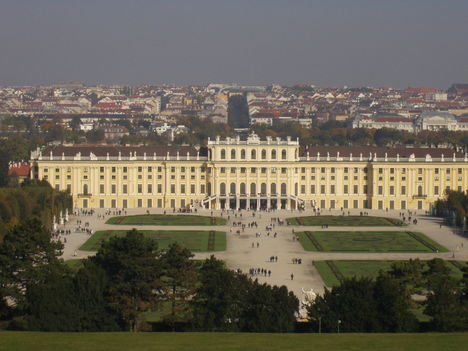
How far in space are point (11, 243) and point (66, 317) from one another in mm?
6052

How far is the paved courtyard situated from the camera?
62.0m

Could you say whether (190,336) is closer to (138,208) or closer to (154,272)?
(154,272)

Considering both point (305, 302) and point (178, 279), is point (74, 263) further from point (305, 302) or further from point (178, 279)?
point (305, 302)

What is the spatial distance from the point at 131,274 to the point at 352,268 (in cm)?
1851

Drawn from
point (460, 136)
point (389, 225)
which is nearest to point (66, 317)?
point (389, 225)

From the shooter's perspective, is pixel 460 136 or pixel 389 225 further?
pixel 460 136

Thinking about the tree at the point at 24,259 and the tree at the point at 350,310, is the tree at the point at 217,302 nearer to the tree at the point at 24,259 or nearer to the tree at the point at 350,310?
the tree at the point at 350,310

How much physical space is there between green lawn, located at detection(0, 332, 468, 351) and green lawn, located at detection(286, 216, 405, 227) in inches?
1682

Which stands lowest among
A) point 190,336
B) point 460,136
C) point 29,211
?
point 190,336

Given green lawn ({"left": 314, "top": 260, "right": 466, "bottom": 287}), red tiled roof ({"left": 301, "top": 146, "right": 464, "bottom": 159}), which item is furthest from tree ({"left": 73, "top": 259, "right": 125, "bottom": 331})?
red tiled roof ({"left": 301, "top": 146, "right": 464, "bottom": 159})

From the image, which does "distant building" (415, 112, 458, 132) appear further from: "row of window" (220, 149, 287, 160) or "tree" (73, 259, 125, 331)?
"tree" (73, 259, 125, 331)

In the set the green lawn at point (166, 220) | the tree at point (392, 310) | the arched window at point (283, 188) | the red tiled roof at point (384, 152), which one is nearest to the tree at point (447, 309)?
the tree at point (392, 310)

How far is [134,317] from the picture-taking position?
45.7 meters

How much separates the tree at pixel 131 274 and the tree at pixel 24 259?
2.13m
